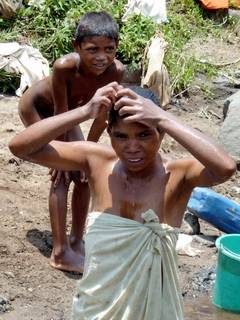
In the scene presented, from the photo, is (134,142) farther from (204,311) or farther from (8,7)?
(8,7)

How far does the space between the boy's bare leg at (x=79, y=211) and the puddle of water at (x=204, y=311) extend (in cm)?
76

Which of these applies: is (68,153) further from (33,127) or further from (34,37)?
(34,37)

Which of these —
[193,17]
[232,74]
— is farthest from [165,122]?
[193,17]

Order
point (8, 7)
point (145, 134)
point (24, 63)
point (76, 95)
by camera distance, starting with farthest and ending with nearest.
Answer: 1. point (8, 7)
2. point (24, 63)
3. point (76, 95)
4. point (145, 134)

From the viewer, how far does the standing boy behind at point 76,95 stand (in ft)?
15.6

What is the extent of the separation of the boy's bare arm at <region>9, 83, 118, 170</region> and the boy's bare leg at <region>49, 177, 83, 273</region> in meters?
1.93

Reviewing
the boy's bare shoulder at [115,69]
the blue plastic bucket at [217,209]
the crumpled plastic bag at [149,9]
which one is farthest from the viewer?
the crumpled plastic bag at [149,9]

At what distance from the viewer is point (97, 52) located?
4.77m

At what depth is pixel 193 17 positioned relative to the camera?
1000 centimetres

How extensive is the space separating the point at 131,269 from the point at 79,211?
2.26 meters

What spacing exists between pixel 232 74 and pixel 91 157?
6.33m

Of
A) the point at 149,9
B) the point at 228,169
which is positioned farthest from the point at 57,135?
the point at 149,9

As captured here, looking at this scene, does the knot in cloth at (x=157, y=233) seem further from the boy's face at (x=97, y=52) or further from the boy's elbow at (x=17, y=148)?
the boy's face at (x=97, y=52)

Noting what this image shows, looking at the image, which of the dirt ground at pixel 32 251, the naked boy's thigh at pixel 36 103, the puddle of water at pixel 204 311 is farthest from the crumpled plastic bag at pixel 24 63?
the puddle of water at pixel 204 311
